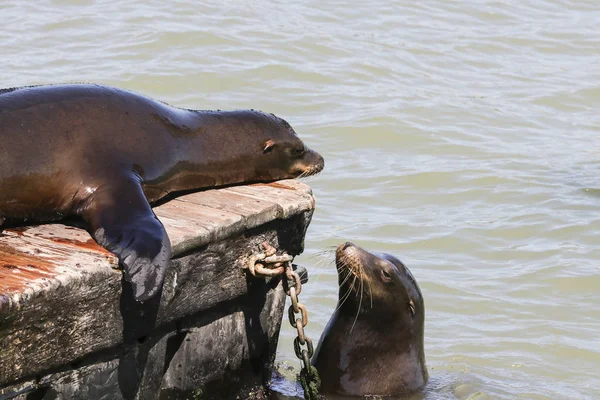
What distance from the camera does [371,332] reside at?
5.55 m

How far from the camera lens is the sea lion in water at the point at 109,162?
3.93 m

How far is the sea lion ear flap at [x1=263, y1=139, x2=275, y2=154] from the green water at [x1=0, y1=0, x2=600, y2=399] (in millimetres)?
1472

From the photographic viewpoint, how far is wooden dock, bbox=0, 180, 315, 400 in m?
3.53

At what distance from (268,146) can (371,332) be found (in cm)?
111

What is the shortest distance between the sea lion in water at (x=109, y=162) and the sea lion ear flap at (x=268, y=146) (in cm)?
26

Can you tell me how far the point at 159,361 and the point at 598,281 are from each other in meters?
4.69

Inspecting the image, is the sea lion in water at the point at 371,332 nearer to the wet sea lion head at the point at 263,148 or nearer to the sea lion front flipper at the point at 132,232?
the wet sea lion head at the point at 263,148

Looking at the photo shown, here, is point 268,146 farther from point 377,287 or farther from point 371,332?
point 371,332

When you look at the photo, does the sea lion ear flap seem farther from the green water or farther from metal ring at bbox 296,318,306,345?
the green water

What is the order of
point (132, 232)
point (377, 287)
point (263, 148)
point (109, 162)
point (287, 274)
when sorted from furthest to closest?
1. point (377, 287)
2. point (263, 148)
3. point (287, 274)
4. point (109, 162)
5. point (132, 232)

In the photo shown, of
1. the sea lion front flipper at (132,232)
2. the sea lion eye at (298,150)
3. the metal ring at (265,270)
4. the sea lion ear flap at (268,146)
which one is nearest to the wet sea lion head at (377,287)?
the sea lion eye at (298,150)

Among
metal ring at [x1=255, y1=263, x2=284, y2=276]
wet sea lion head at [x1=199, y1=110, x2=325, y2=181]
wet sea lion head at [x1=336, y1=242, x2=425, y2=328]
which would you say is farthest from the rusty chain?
wet sea lion head at [x1=336, y1=242, x2=425, y2=328]

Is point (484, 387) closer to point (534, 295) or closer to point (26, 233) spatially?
point (534, 295)

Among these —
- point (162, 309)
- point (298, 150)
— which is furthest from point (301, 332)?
point (298, 150)
